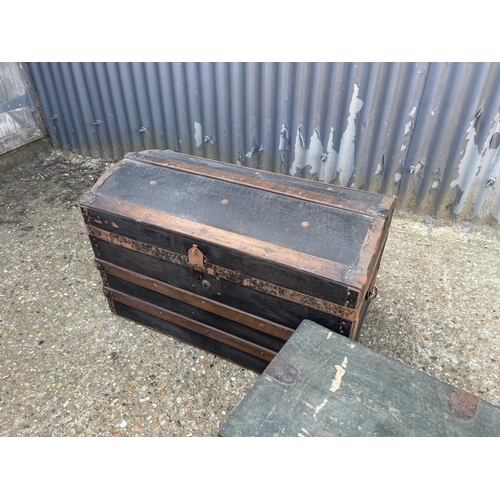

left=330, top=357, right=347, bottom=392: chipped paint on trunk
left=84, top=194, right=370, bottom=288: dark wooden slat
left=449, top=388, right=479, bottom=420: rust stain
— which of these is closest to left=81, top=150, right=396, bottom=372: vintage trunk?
left=84, top=194, right=370, bottom=288: dark wooden slat

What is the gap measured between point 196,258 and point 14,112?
3.48 metres

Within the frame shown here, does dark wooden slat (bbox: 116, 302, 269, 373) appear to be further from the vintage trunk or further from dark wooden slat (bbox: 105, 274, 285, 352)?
dark wooden slat (bbox: 105, 274, 285, 352)

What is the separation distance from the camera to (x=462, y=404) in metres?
1.45

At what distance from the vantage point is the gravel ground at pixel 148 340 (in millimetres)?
2148

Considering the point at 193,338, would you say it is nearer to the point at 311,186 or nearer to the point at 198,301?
the point at 198,301

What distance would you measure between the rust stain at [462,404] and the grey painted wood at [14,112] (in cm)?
461

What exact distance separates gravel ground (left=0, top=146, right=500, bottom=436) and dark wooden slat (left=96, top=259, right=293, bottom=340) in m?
0.41

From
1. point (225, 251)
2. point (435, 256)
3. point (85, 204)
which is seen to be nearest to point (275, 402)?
point (225, 251)

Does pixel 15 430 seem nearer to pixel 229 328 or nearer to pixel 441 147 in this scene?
pixel 229 328

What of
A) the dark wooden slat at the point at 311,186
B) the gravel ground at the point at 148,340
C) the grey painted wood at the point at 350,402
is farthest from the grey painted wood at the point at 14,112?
the grey painted wood at the point at 350,402

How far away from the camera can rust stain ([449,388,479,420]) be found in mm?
1422

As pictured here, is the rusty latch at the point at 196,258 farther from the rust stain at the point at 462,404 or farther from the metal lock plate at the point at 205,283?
the rust stain at the point at 462,404

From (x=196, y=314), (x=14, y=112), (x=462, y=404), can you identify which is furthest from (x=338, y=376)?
(x=14, y=112)

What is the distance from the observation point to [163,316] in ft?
8.00
